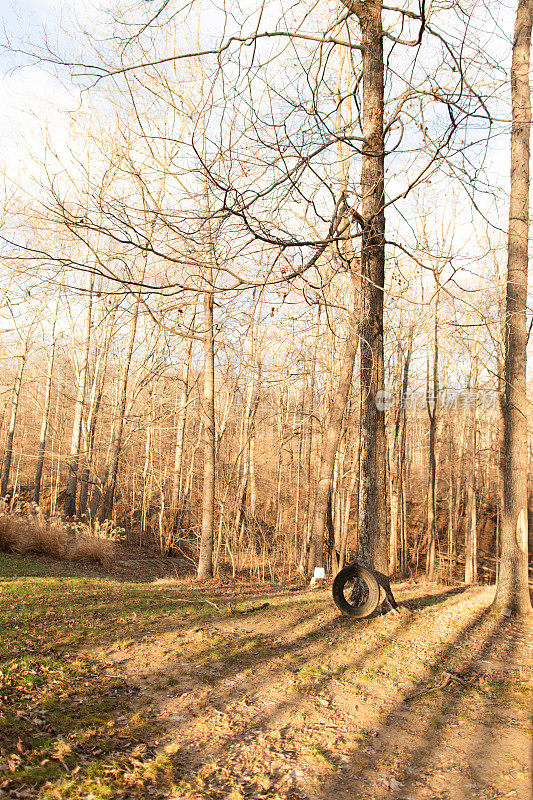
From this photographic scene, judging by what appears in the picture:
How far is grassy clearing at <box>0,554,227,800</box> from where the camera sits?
244 cm

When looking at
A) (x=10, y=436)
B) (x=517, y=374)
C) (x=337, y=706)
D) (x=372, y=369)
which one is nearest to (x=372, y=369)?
(x=372, y=369)

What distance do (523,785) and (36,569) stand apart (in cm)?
826

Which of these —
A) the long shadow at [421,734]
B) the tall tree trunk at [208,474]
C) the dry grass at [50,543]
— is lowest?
the long shadow at [421,734]

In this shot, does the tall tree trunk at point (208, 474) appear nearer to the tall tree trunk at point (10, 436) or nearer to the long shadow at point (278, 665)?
the long shadow at point (278, 665)

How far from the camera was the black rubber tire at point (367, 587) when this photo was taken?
550 cm

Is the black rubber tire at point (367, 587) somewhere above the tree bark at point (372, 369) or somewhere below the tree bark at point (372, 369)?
below

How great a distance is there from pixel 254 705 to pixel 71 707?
1099 mm

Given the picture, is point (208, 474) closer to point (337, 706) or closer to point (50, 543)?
point (50, 543)

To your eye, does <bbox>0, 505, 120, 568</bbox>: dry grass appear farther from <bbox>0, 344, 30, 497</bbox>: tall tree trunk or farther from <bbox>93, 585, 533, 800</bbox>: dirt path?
<bbox>0, 344, 30, 497</bbox>: tall tree trunk

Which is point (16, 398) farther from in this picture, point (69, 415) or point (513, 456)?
point (513, 456)

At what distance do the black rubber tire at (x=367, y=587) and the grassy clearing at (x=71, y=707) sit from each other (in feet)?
4.58

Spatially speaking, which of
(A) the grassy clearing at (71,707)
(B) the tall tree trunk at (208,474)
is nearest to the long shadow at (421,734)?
(A) the grassy clearing at (71,707)

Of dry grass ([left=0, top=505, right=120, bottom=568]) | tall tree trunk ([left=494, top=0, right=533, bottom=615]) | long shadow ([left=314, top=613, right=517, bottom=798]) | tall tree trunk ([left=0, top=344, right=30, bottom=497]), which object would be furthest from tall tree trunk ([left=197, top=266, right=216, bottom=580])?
tall tree trunk ([left=0, top=344, right=30, bottom=497])

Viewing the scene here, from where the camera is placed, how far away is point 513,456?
7219 millimetres
